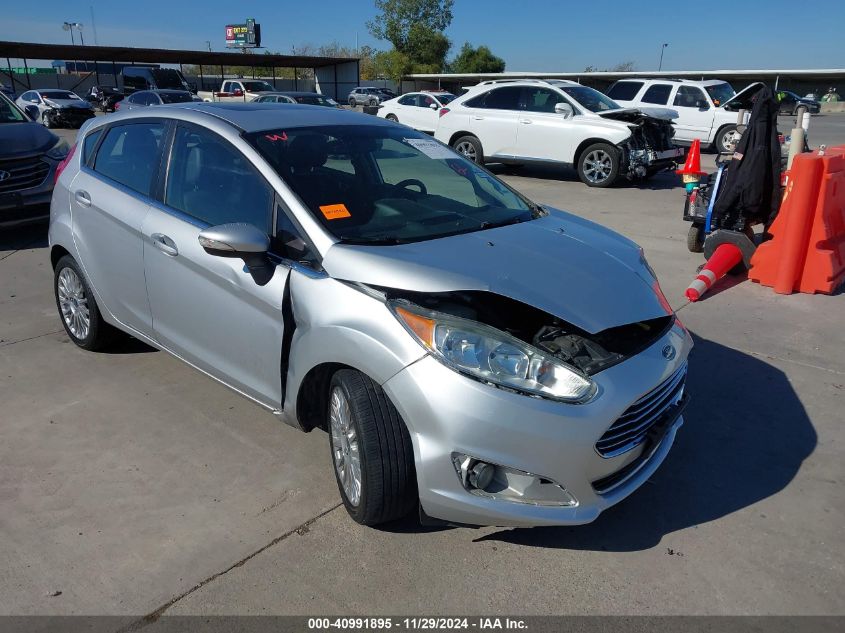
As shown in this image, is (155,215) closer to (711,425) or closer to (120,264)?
(120,264)

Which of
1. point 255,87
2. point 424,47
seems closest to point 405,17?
point 424,47

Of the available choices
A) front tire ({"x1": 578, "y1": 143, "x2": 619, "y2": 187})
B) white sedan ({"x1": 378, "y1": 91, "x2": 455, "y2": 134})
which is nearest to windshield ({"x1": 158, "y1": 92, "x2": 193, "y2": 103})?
white sedan ({"x1": 378, "y1": 91, "x2": 455, "y2": 134})

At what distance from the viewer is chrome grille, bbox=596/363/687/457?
259 cm

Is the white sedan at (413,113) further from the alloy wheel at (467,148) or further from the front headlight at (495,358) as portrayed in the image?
the front headlight at (495,358)

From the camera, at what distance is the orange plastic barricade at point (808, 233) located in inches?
232

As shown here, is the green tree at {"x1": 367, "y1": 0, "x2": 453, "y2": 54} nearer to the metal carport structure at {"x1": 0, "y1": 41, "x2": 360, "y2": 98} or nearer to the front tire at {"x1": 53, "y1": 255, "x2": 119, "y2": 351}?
the metal carport structure at {"x1": 0, "y1": 41, "x2": 360, "y2": 98}

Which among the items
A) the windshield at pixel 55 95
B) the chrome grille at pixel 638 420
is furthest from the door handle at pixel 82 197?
the windshield at pixel 55 95

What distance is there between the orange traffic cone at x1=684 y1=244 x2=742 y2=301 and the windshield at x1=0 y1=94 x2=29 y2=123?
8.27 m

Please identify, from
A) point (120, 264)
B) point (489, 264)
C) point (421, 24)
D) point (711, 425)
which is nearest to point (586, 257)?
point (489, 264)

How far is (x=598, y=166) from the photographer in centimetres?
1209

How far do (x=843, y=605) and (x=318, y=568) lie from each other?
1.99m

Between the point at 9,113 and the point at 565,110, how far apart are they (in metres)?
8.61

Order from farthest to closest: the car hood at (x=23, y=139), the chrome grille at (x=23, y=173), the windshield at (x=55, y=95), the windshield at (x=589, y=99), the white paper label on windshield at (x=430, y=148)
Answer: the windshield at (x=55, y=95), the windshield at (x=589, y=99), the car hood at (x=23, y=139), the chrome grille at (x=23, y=173), the white paper label on windshield at (x=430, y=148)
